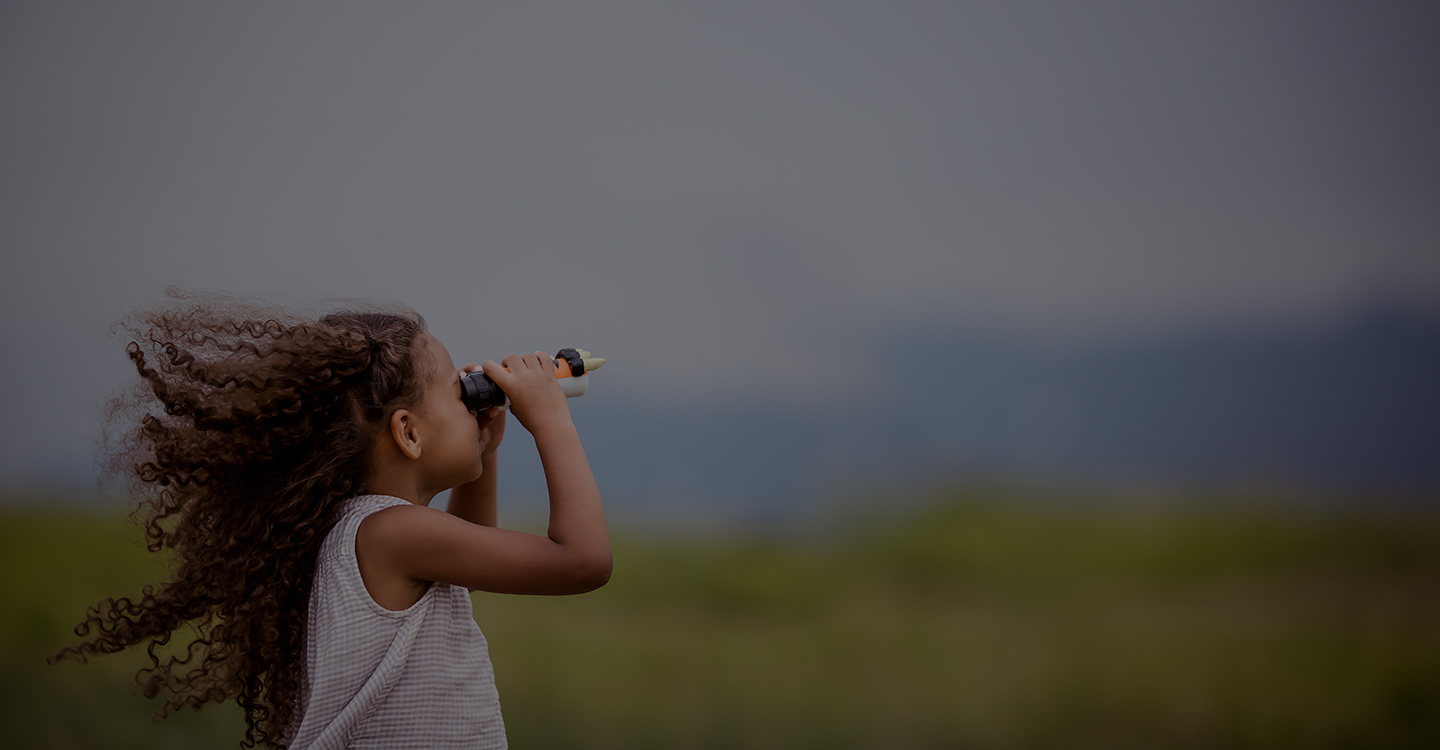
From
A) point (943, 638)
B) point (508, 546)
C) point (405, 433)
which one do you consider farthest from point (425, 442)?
point (943, 638)

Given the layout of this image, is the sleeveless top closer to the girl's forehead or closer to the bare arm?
the bare arm

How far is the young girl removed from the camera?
2.58 feet

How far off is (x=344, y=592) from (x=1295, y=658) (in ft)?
6.47

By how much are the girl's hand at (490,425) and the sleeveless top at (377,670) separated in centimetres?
17

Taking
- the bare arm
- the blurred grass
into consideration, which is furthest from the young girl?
the blurred grass

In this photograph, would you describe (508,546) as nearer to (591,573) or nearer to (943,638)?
(591,573)

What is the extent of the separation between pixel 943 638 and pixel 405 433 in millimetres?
1471

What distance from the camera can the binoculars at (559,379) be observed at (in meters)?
0.88

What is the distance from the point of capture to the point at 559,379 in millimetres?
922

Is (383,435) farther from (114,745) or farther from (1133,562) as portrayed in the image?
(1133,562)

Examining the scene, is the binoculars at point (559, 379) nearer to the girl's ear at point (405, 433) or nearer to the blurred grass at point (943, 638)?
the girl's ear at point (405, 433)

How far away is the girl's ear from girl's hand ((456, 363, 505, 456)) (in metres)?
0.11

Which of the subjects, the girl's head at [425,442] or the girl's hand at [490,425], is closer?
the girl's head at [425,442]

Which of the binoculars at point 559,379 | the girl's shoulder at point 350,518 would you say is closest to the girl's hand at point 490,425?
the binoculars at point 559,379
